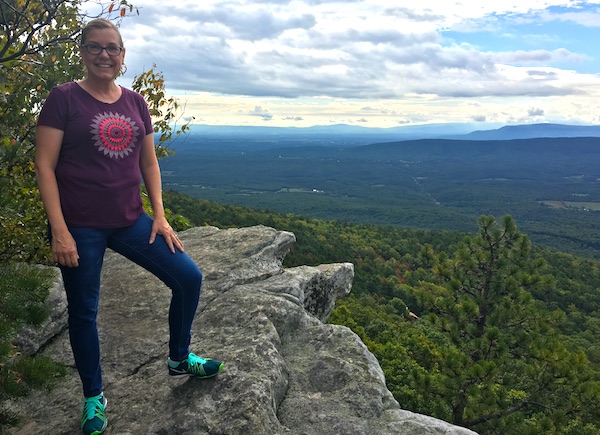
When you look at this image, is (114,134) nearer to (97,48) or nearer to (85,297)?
(97,48)

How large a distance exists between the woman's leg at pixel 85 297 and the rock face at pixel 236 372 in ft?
1.91

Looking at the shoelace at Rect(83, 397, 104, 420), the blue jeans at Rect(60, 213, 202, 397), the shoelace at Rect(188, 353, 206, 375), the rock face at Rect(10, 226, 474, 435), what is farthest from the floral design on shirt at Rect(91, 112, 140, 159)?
the rock face at Rect(10, 226, 474, 435)

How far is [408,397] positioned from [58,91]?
1379cm

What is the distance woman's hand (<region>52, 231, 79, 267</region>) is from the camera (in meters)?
3.18

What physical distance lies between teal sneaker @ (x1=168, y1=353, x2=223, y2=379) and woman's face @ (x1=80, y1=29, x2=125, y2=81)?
102 inches

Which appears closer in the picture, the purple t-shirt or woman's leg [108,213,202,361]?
the purple t-shirt

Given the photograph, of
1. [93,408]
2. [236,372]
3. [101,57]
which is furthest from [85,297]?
[101,57]

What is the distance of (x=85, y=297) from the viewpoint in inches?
134

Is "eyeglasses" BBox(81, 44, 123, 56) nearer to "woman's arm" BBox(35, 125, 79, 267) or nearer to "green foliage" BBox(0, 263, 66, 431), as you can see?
"woman's arm" BBox(35, 125, 79, 267)

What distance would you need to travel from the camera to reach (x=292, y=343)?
5.20 metres

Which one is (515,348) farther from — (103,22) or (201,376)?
(103,22)

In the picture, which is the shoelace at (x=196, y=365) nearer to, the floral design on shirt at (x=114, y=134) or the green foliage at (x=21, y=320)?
the green foliage at (x=21, y=320)

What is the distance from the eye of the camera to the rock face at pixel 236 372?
3750mm

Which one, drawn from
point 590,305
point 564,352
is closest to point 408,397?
point 564,352
